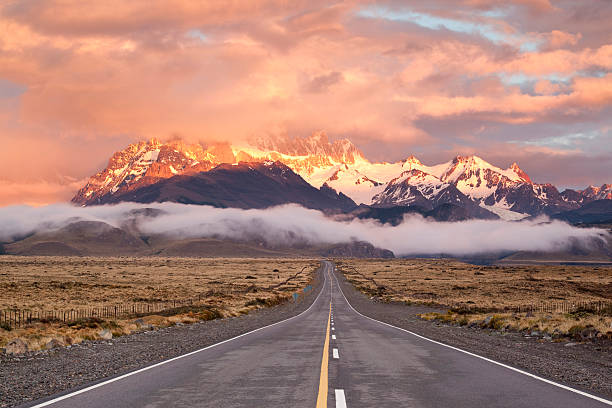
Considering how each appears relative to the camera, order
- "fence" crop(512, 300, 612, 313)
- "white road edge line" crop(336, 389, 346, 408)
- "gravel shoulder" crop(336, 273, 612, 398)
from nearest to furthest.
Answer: "white road edge line" crop(336, 389, 346, 408) → "gravel shoulder" crop(336, 273, 612, 398) → "fence" crop(512, 300, 612, 313)

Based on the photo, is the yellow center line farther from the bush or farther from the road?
the bush

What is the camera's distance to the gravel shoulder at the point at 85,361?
13.3 meters

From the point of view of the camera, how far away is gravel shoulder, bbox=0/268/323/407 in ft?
43.7

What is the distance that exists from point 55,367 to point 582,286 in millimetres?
112516

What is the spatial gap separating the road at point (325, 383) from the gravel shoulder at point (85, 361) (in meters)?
0.89

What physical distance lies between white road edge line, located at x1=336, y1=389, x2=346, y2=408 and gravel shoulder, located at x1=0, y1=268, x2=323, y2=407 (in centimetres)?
640

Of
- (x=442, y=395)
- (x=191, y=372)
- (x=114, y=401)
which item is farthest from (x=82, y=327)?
(x=442, y=395)

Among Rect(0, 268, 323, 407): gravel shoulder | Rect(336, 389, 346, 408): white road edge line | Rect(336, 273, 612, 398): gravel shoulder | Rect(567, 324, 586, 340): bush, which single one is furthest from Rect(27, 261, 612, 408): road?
Rect(567, 324, 586, 340): bush

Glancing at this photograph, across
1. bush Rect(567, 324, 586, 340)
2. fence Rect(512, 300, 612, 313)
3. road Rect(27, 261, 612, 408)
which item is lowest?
fence Rect(512, 300, 612, 313)

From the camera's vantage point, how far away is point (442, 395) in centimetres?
1207

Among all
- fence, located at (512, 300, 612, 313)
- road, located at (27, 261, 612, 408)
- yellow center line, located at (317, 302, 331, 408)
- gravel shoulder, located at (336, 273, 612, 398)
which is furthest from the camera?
fence, located at (512, 300, 612, 313)

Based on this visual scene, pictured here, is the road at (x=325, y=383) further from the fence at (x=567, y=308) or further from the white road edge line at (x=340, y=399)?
the fence at (x=567, y=308)

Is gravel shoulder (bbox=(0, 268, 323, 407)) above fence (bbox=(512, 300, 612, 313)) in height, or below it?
above

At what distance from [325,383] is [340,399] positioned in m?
2.05
